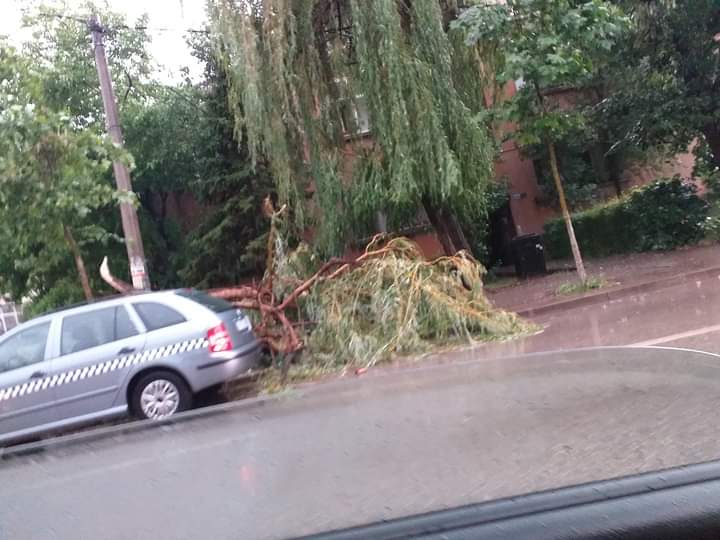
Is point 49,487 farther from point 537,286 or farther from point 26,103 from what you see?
point 537,286

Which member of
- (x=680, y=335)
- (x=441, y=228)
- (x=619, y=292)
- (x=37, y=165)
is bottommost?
(x=680, y=335)

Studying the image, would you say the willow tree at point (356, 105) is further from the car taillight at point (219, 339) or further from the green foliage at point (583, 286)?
the car taillight at point (219, 339)

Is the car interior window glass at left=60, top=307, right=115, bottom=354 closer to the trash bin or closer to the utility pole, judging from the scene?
the utility pole

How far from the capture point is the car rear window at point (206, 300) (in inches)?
386

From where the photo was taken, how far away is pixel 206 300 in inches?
394

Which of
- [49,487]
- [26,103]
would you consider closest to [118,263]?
[26,103]

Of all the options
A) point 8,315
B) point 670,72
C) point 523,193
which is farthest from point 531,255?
point 8,315

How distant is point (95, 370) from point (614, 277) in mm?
11481

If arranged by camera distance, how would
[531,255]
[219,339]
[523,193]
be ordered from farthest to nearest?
[523,193], [531,255], [219,339]

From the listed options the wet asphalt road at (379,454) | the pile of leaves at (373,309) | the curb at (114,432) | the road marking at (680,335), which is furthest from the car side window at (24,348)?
the road marking at (680,335)

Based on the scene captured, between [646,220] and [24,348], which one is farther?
[646,220]

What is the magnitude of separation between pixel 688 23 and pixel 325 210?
9480mm

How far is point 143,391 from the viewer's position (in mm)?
9297

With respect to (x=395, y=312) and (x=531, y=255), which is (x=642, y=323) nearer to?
(x=395, y=312)
